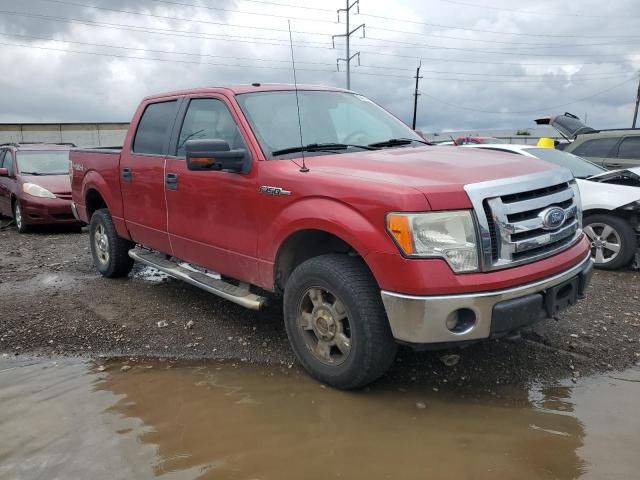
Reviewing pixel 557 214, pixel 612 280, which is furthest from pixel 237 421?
pixel 612 280

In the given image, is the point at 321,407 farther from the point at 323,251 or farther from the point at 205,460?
the point at 323,251

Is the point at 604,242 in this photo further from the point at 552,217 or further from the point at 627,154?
the point at 552,217

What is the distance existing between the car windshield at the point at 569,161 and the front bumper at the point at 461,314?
469cm

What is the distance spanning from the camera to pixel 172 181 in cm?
457

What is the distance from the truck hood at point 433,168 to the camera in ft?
9.50

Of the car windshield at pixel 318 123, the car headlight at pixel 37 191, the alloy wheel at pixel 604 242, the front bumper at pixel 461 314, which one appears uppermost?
the car windshield at pixel 318 123

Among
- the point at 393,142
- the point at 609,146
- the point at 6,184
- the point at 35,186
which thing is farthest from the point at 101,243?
the point at 609,146

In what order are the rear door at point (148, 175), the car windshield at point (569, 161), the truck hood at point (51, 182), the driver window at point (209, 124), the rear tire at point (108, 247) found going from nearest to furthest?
the driver window at point (209, 124)
the rear door at point (148, 175)
the rear tire at point (108, 247)
the car windshield at point (569, 161)
the truck hood at point (51, 182)

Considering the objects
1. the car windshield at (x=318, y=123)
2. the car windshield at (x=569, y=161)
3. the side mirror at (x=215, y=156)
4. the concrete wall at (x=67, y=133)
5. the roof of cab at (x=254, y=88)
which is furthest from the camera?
the concrete wall at (x=67, y=133)

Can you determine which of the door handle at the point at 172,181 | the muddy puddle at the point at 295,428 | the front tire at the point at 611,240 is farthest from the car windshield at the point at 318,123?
the front tire at the point at 611,240

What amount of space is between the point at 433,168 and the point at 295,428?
173 cm

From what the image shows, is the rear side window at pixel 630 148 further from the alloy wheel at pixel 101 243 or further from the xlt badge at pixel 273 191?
the alloy wheel at pixel 101 243

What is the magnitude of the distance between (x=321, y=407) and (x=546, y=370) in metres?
1.60

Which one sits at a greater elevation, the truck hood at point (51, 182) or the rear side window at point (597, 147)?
the rear side window at point (597, 147)
